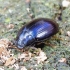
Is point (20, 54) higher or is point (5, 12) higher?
point (5, 12)

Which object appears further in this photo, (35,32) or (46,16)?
(46,16)

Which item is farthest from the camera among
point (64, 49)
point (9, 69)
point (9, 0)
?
point (9, 0)

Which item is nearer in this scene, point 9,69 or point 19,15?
point 9,69

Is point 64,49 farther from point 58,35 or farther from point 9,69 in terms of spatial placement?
point 9,69

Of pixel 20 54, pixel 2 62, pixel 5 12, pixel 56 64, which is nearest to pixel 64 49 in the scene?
pixel 56 64

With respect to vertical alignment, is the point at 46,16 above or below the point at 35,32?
above

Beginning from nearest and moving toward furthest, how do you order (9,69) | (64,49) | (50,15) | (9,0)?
1. (9,69)
2. (64,49)
3. (50,15)
4. (9,0)

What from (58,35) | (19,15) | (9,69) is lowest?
(9,69)

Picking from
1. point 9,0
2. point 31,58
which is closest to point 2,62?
point 31,58
